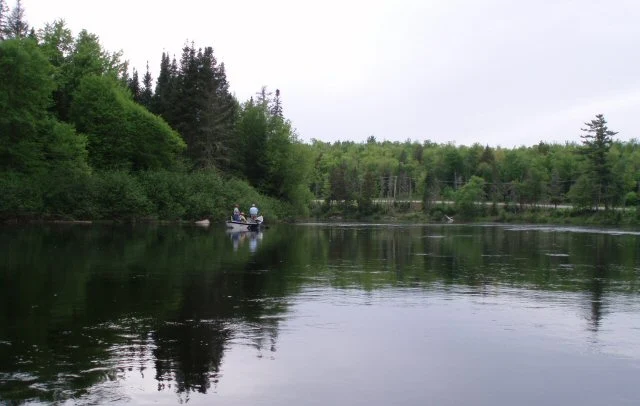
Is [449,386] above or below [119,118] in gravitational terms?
below

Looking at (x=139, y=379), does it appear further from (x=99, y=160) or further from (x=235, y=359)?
(x=99, y=160)

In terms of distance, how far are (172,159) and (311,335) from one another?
59.1 meters

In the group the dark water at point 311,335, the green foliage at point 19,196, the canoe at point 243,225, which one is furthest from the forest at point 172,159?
the dark water at point 311,335

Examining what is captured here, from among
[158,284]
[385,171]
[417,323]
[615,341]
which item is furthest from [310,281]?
[385,171]

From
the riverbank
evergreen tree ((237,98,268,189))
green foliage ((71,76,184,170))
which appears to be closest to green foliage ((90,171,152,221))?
green foliage ((71,76,184,170))

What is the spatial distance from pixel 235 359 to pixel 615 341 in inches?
258

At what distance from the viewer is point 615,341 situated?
10.8 metres

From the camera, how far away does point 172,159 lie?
67438 millimetres

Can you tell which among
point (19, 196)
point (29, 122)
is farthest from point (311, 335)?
point (29, 122)

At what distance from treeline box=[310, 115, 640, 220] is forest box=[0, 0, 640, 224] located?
350mm

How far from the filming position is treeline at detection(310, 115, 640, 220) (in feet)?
291

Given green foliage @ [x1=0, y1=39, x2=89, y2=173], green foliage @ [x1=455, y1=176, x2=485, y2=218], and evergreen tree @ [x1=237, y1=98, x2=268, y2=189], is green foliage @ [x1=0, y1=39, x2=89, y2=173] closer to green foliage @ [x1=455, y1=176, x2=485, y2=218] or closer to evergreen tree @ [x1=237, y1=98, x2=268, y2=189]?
evergreen tree @ [x1=237, y1=98, x2=268, y2=189]

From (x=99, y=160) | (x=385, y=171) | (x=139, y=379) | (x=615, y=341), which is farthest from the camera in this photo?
(x=385, y=171)

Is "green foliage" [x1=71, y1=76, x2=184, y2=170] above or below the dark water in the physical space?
above
